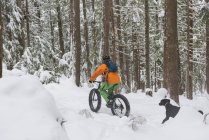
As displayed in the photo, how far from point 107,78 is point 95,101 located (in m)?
1.00

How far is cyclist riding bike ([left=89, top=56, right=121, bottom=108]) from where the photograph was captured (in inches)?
460

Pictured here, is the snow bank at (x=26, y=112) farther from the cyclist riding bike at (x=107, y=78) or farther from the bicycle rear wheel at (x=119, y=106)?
the cyclist riding bike at (x=107, y=78)

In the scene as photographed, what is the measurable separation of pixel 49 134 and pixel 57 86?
493 inches

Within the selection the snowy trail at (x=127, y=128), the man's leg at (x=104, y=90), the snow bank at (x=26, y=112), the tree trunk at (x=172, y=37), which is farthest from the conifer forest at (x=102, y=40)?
the snow bank at (x=26, y=112)

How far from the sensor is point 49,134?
4.79 metres

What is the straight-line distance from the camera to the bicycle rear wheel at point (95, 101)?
1209 cm

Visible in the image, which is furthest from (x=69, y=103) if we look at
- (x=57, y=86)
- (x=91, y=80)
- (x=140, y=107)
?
(x=57, y=86)

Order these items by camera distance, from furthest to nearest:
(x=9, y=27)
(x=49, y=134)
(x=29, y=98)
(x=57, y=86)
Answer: (x=9, y=27) < (x=57, y=86) < (x=29, y=98) < (x=49, y=134)

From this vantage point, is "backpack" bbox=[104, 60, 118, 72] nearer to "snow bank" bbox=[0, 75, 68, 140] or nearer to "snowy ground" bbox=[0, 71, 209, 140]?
"snowy ground" bbox=[0, 71, 209, 140]

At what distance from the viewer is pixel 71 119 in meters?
8.79

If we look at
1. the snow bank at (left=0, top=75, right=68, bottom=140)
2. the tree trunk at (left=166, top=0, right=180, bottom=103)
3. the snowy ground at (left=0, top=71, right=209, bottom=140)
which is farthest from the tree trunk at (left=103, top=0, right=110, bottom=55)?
the snow bank at (left=0, top=75, right=68, bottom=140)

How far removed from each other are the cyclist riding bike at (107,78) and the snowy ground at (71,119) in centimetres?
63

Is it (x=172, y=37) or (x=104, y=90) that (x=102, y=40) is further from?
(x=104, y=90)

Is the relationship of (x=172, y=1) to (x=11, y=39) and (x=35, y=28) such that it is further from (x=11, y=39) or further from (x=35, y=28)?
(x=35, y=28)
